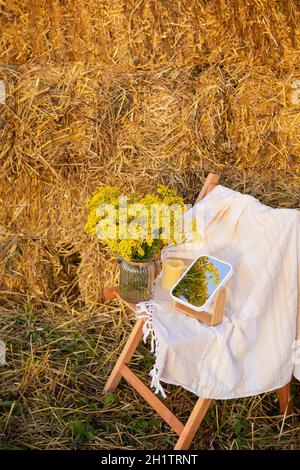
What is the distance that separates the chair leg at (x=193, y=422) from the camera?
204 centimetres

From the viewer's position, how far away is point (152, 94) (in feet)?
8.95

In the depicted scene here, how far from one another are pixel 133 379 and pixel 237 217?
83 cm

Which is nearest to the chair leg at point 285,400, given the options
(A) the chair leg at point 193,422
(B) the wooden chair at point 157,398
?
(B) the wooden chair at point 157,398

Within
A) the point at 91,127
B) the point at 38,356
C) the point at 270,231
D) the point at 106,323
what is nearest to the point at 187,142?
the point at 91,127

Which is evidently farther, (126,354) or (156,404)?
(126,354)

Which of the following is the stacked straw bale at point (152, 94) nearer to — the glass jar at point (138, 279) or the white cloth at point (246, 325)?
the white cloth at point (246, 325)

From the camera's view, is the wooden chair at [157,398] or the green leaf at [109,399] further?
the green leaf at [109,399]

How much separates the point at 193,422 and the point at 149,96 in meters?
1.54

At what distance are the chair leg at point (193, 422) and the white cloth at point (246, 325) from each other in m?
0.04

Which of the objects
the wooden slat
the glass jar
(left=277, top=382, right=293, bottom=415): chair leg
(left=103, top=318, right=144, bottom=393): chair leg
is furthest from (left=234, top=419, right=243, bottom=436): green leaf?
the glass jar

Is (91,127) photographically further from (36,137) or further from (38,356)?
(38,356)

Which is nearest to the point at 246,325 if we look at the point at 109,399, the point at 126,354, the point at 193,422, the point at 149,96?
the point at 193,422

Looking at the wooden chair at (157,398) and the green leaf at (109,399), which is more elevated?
the wooden chair at (157,398)

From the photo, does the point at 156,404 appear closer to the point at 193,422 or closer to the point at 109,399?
the point at 193,422
